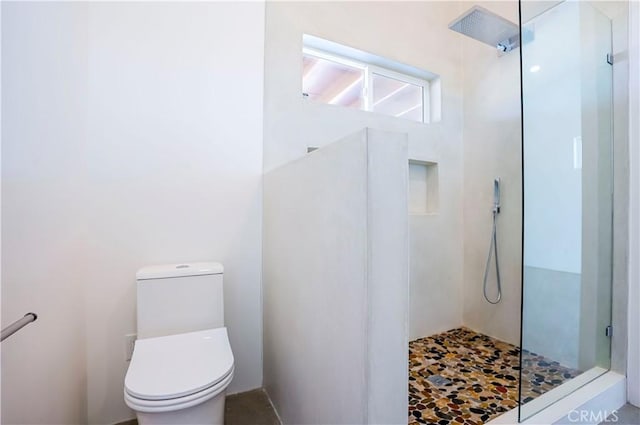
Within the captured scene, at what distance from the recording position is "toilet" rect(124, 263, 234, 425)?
1.07 meters

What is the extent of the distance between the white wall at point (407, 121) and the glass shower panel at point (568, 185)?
789 millimetres

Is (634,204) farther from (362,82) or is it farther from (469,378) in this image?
(362,82)

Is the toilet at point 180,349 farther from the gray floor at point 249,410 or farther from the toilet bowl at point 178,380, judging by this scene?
the gray floor at point 249,410

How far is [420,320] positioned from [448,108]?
6.28 ft

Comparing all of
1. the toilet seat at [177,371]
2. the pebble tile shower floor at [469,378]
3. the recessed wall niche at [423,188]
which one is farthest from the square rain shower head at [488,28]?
the toilet seat at [177,371]

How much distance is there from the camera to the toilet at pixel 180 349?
1066mm

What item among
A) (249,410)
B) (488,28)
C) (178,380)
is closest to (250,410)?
(249,410)

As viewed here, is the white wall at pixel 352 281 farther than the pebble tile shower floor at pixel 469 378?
No

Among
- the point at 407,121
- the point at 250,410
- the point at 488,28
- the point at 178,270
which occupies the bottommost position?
the point at 250,410

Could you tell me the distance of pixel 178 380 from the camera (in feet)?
3.68

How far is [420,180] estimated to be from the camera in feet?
8.69

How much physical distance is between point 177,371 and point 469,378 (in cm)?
179

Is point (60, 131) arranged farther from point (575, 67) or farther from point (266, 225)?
point (575, 67)

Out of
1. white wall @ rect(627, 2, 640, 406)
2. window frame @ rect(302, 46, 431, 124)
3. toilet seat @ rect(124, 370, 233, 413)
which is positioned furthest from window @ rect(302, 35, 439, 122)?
toilet seat @ rect(124, 370, 233, 413)
